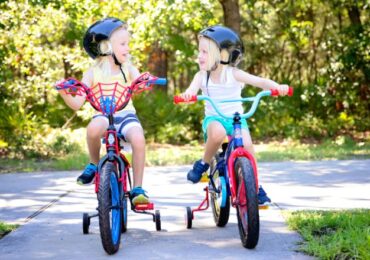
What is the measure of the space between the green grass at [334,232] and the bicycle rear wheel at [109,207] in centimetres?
123

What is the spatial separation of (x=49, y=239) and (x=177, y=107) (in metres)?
10.6

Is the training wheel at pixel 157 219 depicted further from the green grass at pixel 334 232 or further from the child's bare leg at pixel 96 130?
the green grass at pixel 334 232

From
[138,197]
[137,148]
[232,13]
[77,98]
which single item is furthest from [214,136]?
[232,13]

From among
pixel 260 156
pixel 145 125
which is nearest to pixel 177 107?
pixel 145 125

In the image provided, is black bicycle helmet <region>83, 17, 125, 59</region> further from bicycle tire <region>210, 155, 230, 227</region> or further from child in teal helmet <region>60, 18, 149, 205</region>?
bicycle tire <region>210, 155, 230, 227</region>

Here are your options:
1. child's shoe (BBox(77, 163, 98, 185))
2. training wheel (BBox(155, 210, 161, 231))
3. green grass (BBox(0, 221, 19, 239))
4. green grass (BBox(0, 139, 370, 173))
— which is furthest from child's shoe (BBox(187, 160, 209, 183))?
green grass (BBox(0, 139, 370, 173))

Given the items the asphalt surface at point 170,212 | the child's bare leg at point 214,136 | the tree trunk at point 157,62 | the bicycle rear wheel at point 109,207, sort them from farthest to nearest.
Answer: the tree trunk at point 157,62, the child's bare leg at point 214,136, the asphalt surface at point 170,212, the bicycle rear wheel at point 109,207

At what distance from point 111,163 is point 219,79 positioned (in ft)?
3.81

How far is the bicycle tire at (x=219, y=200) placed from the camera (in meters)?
4.82

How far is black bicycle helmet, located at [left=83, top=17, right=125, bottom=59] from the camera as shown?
197 inches

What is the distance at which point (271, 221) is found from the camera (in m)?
5.49

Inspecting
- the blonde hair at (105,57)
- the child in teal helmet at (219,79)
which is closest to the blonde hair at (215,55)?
the child in teal helmet at (219,79)

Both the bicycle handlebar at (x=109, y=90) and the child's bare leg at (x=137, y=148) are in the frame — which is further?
the child's bare leg at (x=137, y=148)

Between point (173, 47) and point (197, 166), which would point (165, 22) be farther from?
point (197, 166)
